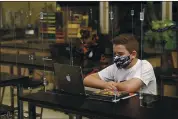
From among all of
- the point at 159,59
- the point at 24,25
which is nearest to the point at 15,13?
the point at 24,25

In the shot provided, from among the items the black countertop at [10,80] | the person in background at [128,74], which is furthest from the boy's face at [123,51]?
the black countertop at [10,80]

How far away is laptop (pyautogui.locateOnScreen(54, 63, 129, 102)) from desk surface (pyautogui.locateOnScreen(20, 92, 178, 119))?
52 mm

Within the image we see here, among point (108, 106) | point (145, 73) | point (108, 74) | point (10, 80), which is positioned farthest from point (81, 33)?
point (108, 106)

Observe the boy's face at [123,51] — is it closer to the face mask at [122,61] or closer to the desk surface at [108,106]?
the face mask at [122,61]

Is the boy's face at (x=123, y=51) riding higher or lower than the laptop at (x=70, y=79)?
higher

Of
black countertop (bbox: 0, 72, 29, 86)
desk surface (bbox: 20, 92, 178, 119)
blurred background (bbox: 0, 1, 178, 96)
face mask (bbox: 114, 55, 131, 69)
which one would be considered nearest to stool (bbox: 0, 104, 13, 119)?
black countertop (bbox: 0, 72, 29, 86)

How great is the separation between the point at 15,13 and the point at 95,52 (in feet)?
5.13

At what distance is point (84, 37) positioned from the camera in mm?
4840

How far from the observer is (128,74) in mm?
2701

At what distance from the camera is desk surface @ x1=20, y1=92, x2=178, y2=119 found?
1.94 meters

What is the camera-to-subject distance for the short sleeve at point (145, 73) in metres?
2.60

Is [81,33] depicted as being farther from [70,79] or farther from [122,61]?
[70,79]

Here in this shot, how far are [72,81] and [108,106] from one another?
38cm

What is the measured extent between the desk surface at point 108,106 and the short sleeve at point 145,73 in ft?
0.80
